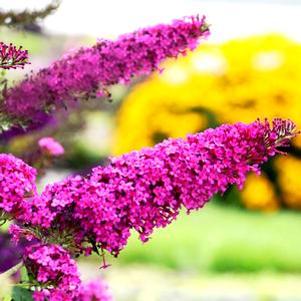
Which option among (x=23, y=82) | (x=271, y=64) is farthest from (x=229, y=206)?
(x=23, y=82)

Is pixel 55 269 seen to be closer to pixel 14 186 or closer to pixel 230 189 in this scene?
pixel 14 186

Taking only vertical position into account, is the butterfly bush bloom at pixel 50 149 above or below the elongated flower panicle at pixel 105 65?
above

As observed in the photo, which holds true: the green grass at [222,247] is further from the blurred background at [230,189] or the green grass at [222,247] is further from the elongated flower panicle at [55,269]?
the elongated flower panicle at [55,269]

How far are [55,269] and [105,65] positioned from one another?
532 millimetres

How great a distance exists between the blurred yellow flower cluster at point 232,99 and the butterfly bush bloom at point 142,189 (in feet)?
23.2

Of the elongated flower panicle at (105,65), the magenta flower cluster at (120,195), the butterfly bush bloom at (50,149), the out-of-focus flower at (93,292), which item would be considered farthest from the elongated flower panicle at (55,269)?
the butterfly bush bloom at (50,149)

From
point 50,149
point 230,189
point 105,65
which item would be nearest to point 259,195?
point 230,189

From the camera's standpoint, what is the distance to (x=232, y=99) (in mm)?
9062

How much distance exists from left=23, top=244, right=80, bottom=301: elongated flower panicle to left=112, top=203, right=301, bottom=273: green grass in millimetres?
5802

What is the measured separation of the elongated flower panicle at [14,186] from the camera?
65.8 inches

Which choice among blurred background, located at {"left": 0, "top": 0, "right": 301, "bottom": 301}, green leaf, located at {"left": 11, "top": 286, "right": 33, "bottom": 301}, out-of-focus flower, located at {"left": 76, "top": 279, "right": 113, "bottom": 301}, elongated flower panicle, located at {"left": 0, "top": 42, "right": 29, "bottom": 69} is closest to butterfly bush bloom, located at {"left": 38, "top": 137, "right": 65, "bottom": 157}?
out-of-focus flower, located at {"left": 76, "top": 279, "right": 113, "bottom": 301}

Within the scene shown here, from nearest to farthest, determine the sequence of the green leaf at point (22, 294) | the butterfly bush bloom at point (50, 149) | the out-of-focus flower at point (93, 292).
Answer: the green leaf at point (22, 294), the out-of-focus flower at point (93, 292), the butterfly bush bloom at point (50, 149)

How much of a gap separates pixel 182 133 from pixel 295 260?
2020mm

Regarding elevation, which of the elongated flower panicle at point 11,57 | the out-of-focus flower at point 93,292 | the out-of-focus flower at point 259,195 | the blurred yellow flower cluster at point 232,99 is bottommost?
the out-of-focus flower at point 93,292
